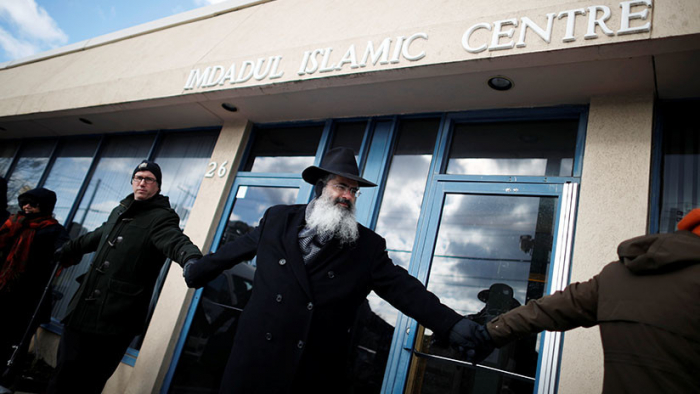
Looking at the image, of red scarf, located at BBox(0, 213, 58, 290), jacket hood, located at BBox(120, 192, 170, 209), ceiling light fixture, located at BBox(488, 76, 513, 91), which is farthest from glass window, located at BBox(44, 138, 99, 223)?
ceiling light fixture, located at BBox(488, 76, 513, 91)

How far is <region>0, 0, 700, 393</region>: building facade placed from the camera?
3.29m

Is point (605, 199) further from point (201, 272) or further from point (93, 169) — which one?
point (93, 169)

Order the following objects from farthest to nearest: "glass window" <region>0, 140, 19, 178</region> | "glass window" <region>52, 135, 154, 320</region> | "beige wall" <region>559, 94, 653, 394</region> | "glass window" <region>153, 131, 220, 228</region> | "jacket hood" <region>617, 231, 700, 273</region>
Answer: "glass window" <region>0, 140, 19, 178</region>
"glass window" <region>52, 135, 154, 320</region>
"glass window" <region>153, 131, 220, 228</region>
"beige wall" <region>559, 94, 653, 394</region>
"jacket hood" <region>617, 231, 700, 273</region>

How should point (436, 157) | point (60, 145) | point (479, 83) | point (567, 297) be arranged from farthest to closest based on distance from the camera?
point (60, 145) → point (436, 157) → point (479, 83) → point (567, 297)

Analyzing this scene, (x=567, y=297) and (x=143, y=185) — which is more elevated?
(x=143, y=185)

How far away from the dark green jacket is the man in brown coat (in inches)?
97.4

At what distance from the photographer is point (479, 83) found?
155 inches

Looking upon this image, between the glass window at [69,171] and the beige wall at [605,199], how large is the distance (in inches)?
292

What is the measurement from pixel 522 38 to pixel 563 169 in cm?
118

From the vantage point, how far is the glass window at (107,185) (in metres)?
6.80

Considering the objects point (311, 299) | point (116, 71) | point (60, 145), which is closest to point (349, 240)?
point (311, 299)

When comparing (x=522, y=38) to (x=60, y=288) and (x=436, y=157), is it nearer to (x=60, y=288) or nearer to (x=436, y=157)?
(x=436, y=157)

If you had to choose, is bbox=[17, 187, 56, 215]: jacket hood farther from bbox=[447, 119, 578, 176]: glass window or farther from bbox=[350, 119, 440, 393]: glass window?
bbox=[447, 119, 578, 176]: glass window

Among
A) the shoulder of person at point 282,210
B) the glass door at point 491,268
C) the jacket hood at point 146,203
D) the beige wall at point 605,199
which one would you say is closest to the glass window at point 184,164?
the jacket hood at point 146,203
